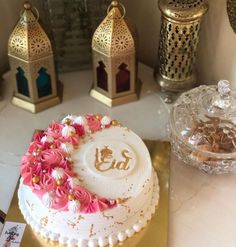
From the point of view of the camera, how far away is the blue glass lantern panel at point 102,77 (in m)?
1.08

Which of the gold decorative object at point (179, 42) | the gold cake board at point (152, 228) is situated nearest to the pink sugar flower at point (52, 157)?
the gold cake board at point (152, 228)

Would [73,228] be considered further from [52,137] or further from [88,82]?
[88,82]

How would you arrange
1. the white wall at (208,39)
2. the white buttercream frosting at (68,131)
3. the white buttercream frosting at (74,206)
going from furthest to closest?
1. the white wall at (208,39)
2. the white buttercream frosting at (68,131)
3. the white buttercream frosting at (74,206)

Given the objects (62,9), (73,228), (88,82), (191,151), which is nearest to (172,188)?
(191,151)

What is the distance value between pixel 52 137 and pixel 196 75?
37 centimetres

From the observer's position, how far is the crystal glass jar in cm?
94

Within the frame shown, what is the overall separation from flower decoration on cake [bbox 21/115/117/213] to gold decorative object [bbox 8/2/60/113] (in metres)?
0.14

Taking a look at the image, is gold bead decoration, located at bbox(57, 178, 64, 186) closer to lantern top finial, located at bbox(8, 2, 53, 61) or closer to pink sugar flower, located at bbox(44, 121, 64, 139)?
pink sugar flower, located at bbox(44, 121, 64, 139)

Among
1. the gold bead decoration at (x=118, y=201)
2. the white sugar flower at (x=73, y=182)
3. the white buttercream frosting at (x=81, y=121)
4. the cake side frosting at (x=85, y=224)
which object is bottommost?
the cake side frosting at (x=85, y=224)

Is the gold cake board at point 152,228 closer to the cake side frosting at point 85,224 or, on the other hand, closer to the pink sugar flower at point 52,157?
the cake side frosting at point 85,224

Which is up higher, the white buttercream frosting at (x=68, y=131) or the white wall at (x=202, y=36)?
the white wall at (x=202, y=36)

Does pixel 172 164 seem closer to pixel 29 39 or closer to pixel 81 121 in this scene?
pixel 81 121

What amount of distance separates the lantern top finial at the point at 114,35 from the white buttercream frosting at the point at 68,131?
0.19 meters

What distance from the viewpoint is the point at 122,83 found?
111 cm
